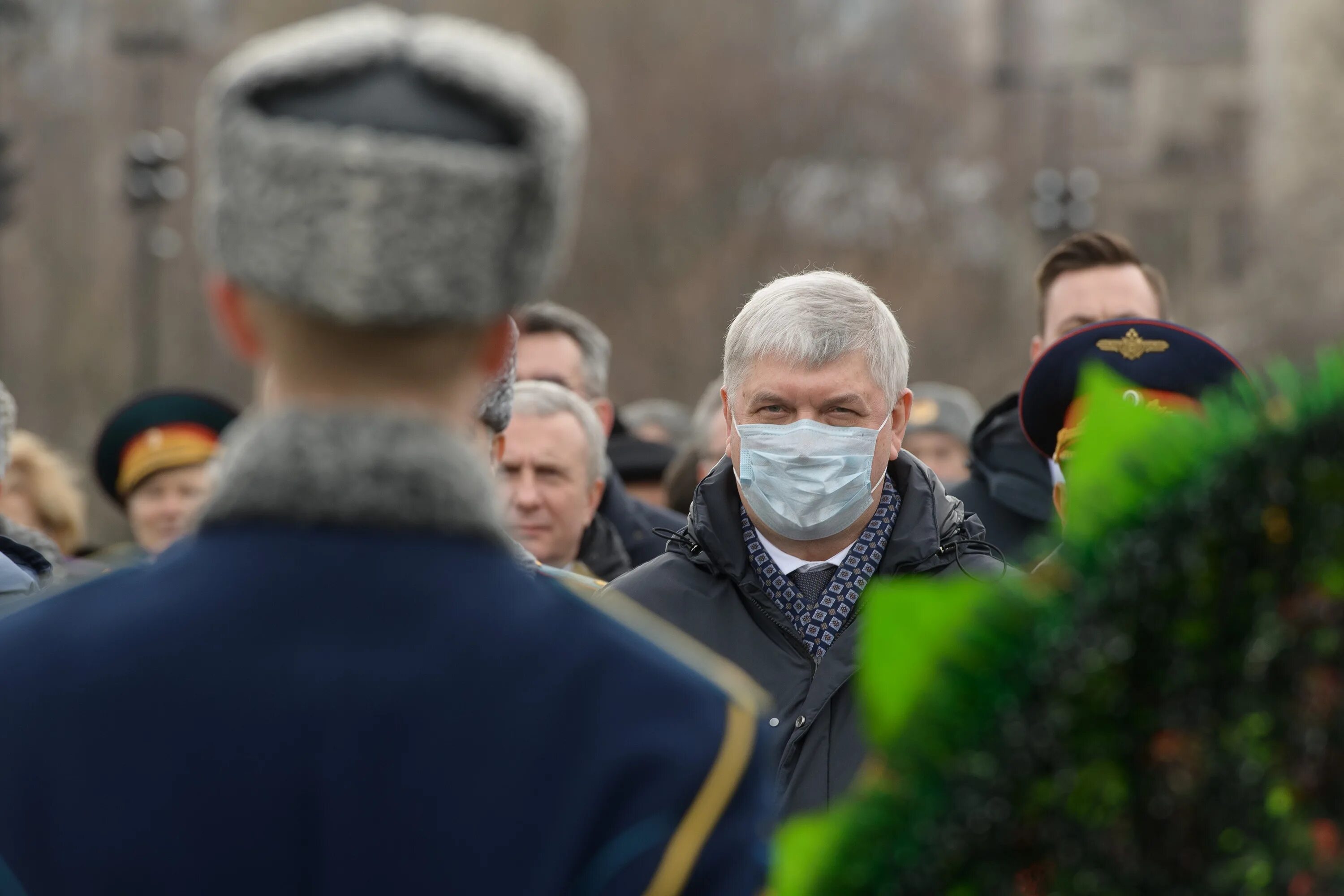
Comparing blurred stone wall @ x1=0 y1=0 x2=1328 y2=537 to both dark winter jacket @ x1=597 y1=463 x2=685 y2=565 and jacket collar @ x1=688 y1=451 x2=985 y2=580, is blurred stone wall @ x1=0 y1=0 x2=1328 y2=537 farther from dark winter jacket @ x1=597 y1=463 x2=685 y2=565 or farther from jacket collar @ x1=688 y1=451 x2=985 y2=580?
jacket collar @ x1=688 y1=451 x2=985 y2=580

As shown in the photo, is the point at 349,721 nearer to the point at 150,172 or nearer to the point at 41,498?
the point at 41,498

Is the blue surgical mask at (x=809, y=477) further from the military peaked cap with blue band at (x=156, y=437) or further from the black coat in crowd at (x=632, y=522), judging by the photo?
the military peaked cap with blue band at (x=156, y=437)

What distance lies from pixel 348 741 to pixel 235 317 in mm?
452

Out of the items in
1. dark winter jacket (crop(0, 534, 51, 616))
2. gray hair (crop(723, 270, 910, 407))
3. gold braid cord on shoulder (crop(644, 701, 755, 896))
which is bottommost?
dark winter jacket (crop(0, 534, 51, 616))

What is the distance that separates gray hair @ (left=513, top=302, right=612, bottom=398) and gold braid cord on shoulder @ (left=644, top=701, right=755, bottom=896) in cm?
488

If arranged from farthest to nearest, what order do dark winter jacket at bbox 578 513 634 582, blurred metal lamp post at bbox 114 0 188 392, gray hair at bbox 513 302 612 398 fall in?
1. blurred metal lamp post at bbox 114 0 188 392
2. gray hair at bbox 513 302 612 398
3. dark winter jacket at bbox 578 513 634 582

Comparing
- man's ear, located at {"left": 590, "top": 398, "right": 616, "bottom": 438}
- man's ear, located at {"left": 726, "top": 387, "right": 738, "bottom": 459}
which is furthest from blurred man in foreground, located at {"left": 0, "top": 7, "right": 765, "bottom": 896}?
man's ear, located at {"left": 590, "top": 398, "right": 616, "bottom": 438}

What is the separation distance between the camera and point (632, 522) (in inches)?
244

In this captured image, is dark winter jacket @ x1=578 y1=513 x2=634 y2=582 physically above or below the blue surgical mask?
below

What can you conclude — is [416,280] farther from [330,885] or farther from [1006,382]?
[1006,382]

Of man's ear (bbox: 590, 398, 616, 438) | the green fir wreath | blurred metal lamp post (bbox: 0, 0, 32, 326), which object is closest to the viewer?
the green fir wreath

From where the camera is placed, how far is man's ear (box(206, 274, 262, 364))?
6.00 feet

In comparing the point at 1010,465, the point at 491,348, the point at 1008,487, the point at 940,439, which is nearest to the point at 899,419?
the point at 1008,487

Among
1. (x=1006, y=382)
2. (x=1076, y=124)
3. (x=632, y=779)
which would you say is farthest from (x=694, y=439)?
(x=1076, y=124)
